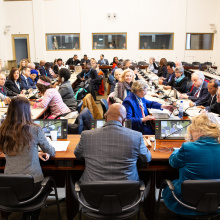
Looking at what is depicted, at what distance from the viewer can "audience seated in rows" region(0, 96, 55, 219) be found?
230 cm

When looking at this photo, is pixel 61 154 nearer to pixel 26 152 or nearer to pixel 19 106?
pixel 26 152

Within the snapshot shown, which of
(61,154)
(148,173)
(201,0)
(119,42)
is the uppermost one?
(201,0)

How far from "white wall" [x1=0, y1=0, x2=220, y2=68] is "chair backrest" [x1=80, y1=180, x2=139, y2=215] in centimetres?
1258

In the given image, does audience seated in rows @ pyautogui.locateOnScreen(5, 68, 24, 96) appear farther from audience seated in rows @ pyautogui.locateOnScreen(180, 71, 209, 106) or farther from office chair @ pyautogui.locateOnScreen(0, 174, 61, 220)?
office chair @ pyautogui.locateOnScreen(0, 174, 61, 220)

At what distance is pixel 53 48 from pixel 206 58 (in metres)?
7.97

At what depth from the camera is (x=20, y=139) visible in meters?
2.30

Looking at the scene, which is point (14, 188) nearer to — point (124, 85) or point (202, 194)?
point (202, 194)

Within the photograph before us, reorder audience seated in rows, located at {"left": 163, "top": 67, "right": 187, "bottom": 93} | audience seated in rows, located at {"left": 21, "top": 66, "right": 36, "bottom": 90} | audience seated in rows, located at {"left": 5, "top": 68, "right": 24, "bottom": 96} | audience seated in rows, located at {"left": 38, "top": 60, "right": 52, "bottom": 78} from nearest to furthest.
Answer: audience seated in rows, located at {"left": 5, "top": 68, "right": 24, "bottom": 96} → audience seated in rows, located at {"left": 163, "top": 67, "right": 187, "bottom": 93} → audience seated in rows, located at {"left": 21, "top": 66, "right": 36, "bottom": 90} → audience seated in rows, located at {"left": 38, "top": 60, "right": 52, "bottom": 78}

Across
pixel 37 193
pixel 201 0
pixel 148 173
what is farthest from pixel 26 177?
pixel 201 0

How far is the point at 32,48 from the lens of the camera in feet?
46.9

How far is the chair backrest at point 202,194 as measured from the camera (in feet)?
6.72

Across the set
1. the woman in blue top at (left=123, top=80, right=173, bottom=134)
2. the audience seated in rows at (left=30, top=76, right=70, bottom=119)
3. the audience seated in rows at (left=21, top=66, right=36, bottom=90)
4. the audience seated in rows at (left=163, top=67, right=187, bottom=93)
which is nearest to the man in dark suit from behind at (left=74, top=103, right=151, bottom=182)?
the woman in blue top at (left=123, top=80, right=173, bottom=134)

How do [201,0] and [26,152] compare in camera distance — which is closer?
[26,152]

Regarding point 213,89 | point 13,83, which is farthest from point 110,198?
point 13,83
